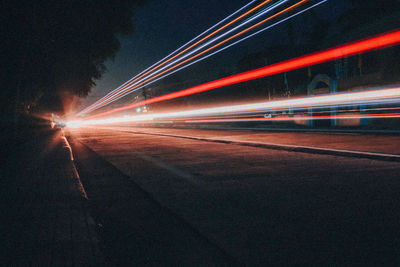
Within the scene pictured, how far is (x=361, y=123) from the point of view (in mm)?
22188

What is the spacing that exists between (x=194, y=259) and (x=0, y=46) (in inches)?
570

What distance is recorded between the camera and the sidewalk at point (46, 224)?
9.30 feet

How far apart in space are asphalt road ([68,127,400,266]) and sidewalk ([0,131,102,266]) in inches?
46.1

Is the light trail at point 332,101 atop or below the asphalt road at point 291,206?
atop

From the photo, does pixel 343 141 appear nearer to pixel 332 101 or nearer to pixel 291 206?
pixel 332 101

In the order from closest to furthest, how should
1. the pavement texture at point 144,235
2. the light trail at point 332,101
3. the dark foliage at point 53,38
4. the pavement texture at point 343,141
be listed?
1. the pavement texture at point 144,235
2. the pavement texture at point 343,141
3. the dark foliage at point 53,38
4. the light trail at point 332,101

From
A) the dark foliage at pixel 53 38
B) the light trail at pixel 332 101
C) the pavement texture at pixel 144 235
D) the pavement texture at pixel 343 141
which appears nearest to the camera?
the pavement texture at pixel 144 235

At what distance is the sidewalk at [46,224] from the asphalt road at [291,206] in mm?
1171

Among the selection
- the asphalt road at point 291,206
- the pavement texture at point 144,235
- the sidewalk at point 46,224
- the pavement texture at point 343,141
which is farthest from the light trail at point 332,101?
the sidewalk at point 46,224

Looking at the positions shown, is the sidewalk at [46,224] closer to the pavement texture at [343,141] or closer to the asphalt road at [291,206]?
the asphalt road at [291,206]

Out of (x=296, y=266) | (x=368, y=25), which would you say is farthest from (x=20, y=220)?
(x=368, y=25)

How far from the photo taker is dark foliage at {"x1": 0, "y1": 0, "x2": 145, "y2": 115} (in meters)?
13.0

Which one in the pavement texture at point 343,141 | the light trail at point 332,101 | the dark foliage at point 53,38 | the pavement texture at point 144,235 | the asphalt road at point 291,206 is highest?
the dark foliage at point 53,38

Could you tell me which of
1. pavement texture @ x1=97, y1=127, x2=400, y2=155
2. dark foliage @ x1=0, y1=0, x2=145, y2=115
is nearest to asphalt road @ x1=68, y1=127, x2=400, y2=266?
pavement texture @ x1=97, y1=127, x2=400, y2=155
